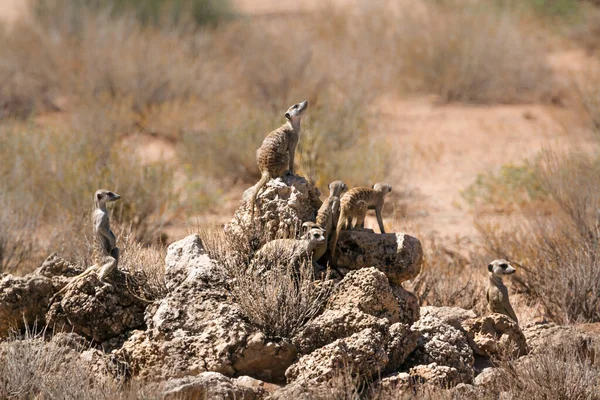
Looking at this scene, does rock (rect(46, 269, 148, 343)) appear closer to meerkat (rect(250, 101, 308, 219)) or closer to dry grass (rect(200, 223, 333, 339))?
dry grass (rect(200, 223, 333, 339))

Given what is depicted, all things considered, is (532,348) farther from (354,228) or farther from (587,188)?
(587,188)

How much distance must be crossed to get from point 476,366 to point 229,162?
265 inches

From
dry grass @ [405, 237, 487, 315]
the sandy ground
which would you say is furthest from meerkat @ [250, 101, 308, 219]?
the sandy ground

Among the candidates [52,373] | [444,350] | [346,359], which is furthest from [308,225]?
[52,373]

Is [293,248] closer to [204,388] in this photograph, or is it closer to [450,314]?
[204,388]

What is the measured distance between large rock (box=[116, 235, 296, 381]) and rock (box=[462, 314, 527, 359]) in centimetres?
130

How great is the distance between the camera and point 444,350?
5164 millimetres

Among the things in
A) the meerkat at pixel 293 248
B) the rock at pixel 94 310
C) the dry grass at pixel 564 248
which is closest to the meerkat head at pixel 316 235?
the meerkat at pixel 293 248

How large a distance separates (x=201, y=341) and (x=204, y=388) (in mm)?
454

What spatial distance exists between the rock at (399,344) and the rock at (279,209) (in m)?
0.90

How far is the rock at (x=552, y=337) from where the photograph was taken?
17.8ft

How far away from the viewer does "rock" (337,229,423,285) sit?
A: 555 centimetres

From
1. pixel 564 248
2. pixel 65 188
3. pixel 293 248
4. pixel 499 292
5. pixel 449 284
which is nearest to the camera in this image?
pixel 293 248

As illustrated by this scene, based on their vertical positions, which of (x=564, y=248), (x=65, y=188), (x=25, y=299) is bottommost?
(x=564, y=248)
